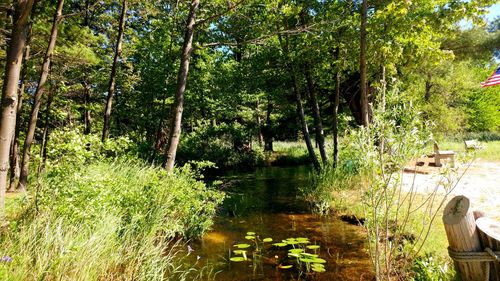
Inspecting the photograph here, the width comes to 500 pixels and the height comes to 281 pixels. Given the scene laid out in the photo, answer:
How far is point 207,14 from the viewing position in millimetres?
8578

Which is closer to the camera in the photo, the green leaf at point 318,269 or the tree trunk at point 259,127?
the green leaf at point 318,269

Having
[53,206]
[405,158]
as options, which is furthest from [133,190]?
[405,158]

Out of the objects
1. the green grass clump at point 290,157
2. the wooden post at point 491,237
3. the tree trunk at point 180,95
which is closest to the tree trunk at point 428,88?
the green grass clump at point 290,157

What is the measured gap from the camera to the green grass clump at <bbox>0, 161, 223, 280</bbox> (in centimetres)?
284

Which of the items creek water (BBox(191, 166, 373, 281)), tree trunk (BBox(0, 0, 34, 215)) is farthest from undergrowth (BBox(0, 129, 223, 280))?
creek water (BBox(191, 166, 373, 281))

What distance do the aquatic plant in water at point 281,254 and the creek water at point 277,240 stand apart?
1cm

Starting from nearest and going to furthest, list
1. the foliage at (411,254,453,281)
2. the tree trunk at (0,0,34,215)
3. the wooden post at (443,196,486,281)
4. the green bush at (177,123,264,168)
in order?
the wooden post at (443,196,486,281)
the foliage at (411,254,453,281)
the tree trunk at (0,0,34,215)
the green bush at (177,123,264,168)

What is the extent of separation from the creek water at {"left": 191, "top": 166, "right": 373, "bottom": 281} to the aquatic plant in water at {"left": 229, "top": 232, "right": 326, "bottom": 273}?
1cm

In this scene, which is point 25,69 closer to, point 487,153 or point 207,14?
point 207,14

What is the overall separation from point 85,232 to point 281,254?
2882mm

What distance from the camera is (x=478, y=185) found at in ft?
26.1

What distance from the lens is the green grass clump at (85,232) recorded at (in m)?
2.84

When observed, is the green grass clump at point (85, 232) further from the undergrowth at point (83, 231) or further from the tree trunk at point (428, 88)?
the tree trunk at point (428, 88)

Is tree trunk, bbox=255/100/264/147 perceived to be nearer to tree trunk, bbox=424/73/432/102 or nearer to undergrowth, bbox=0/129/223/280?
tree trunk, bbox=424/73/432/102
